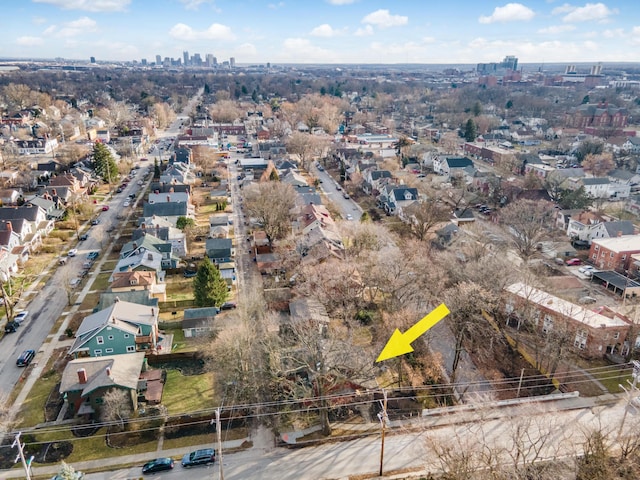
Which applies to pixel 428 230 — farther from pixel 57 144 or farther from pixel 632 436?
pixel 57 144

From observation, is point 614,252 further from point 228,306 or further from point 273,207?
point 228,306

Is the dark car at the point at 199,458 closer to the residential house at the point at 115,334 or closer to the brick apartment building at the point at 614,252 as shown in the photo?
the residential house at the point at 115,334

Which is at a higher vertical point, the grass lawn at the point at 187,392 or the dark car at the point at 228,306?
the dark car at the point at 228,306

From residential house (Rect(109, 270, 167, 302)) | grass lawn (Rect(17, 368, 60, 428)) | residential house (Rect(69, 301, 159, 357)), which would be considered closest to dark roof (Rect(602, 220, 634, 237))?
residential house (Rect(109, 270, 167, 302))

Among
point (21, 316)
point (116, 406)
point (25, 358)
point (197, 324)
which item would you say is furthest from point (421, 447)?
point (21, 316)

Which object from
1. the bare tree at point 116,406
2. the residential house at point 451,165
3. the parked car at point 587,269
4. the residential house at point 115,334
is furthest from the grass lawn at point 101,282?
the residential house at point 451,165

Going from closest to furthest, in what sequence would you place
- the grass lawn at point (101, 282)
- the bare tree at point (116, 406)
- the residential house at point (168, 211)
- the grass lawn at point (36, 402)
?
the bare tree at point (116, 406) → the grass lawn at point (36, 402) → the grass lawn at point (101, 282) → the residential house at point (168, 211)

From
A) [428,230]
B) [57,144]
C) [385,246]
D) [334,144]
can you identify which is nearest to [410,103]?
[334,144]
